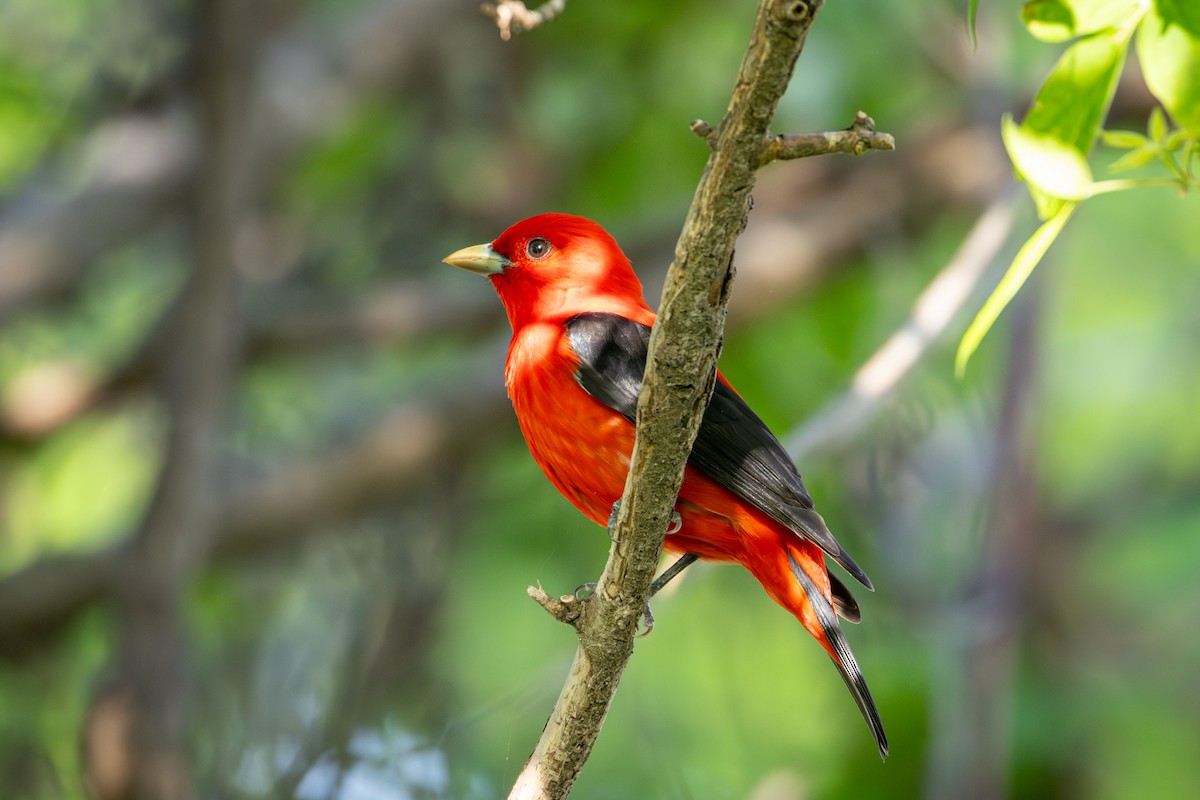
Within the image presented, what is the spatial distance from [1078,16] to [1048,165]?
223mm

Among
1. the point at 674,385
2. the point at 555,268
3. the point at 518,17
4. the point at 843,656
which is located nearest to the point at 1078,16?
the point at 674,385

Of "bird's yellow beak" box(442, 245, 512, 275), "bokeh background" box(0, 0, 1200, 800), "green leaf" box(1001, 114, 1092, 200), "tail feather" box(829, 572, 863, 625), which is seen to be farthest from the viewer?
"bokeh background" box(0, 0, 1200, 800)

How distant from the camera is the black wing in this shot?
3156 mm

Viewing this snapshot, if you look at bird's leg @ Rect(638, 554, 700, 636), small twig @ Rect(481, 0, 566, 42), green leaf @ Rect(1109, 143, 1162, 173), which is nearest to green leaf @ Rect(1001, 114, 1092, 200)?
green leaf @ Rect(1109, 143, 1162, 173)

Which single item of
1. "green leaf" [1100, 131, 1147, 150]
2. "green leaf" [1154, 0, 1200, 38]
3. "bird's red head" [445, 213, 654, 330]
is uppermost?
"green leaf" [1154, 0, 1200, 38]

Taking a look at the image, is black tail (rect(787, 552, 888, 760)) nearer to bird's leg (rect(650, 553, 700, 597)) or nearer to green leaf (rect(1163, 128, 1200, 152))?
bird's leg (rect(650, 553, 700, 597))

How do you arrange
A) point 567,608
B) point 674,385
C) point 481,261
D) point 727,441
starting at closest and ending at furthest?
1. point 674,385
2. point 567,608
3. point 727,441
4. point 481,261

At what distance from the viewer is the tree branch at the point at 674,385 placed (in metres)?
1.87

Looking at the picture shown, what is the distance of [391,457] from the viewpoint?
6.35m

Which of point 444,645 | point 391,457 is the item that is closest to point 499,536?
point 444,645

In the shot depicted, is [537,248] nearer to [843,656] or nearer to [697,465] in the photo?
[697,465]

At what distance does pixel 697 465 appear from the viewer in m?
3.28

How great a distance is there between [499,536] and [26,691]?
2530 mm

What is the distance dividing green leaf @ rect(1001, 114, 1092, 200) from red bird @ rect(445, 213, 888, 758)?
1.45 m
